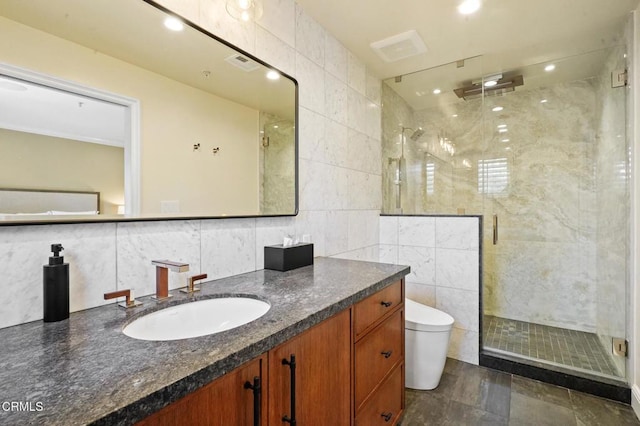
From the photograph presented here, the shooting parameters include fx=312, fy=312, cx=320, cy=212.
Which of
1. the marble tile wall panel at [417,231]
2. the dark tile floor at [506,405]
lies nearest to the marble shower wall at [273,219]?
the marble tile wall panel at [417,231]

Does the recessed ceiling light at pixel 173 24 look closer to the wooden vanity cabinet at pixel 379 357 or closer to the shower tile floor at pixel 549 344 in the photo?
the wooden vanity cabinet at pixel 379 357

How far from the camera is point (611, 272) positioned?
2365mm

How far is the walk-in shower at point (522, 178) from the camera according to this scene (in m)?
2.73

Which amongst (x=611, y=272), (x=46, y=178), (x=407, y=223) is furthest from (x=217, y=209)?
(x=611, y=272)

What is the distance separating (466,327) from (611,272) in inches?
45.2

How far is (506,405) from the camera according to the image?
1914 mm

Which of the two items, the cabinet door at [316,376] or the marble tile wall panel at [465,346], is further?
the marble tile wall panel at [465,346]

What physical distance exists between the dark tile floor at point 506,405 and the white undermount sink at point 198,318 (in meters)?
1.28

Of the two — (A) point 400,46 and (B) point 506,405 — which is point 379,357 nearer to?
(B) point 506,405

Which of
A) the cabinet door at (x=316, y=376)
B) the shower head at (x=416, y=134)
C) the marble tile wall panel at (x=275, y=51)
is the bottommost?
the cabinet door at (x=316, y=376)

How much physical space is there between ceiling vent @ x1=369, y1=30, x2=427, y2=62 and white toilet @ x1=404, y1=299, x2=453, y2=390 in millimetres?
2000

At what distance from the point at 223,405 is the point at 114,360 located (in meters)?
0.25

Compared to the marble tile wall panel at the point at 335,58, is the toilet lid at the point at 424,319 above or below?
below

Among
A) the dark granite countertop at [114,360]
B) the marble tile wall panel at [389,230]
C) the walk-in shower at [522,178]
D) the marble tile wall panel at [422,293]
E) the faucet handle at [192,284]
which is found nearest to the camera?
the dark granite countertop at [114,360]
